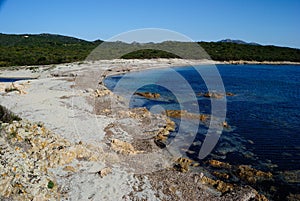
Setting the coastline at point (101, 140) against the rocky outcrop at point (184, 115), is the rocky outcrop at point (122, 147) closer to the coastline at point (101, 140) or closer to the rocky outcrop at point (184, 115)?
the coastline at point (101, 140)

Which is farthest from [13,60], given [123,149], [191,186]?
[191,186]

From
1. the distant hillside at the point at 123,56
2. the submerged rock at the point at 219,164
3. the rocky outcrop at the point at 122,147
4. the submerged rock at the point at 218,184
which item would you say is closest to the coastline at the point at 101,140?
the rocky outcrop at the point at 122,147

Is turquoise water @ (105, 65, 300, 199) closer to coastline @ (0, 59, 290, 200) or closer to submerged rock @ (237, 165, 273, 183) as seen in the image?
submerged rock @ (237, 165, 273, 183)

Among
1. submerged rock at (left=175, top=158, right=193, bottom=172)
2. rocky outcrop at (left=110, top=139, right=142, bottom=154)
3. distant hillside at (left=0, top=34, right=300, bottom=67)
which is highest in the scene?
distant hillside at (left=0, top=34, right=300, bottom=67)

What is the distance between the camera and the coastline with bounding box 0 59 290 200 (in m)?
10.1

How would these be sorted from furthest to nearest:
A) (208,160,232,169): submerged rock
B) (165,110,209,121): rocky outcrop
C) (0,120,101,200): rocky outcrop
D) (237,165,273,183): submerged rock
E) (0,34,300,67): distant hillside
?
1. (0,34,300,67): distant hillside
2. (165,110,209,121): rocky outcrop
3. (208,160,232,169): submerged rock
4. (237,165,273,183): submerged rock
5. (0,120,101,200): rocky outcrop

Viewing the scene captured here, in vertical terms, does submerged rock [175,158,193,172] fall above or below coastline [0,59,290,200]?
below

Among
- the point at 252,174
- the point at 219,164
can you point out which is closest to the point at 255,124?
the point at 219,164

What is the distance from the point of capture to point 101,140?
14656 millimetres

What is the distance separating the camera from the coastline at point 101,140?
33.3 feet

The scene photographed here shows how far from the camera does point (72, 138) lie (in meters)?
14.3

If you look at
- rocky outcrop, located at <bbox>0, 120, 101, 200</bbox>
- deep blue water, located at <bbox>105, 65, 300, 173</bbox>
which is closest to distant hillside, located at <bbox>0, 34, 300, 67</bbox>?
deep blue water, located at <bbox>105, 65, 300, 173</bbox>

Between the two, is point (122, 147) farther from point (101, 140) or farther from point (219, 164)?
point (219, 164)

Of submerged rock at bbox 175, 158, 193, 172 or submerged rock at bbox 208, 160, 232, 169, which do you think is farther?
submerged rock at bbox 208, 160, 232, 169
